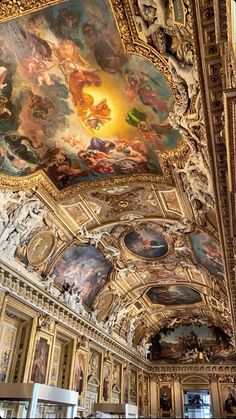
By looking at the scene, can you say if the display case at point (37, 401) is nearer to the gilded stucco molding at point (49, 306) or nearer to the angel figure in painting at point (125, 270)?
the gilded stucco molding at point (49, 306)

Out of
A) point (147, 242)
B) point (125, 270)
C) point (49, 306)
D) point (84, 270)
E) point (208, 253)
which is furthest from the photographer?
point (125, 270)

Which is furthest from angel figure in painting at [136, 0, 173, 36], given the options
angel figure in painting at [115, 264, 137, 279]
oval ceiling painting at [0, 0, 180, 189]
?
angel figure in painting at [115, 264, 137, 279]

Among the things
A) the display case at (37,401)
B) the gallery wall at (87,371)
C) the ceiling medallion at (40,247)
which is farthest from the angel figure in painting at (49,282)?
the display case at (37,401)

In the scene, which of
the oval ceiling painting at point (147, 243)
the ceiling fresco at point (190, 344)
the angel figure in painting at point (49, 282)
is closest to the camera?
the angel figure in painting at point (49, 282)

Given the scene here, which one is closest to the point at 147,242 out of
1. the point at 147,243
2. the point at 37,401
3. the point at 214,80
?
the point at 147,243

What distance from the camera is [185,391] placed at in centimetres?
2820

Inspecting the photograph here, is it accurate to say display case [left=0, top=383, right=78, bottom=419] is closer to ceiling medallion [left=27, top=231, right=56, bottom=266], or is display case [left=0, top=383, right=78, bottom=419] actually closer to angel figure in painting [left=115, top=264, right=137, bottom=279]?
ceiling medallion [left=27, top=231, right=56, bottom=266]

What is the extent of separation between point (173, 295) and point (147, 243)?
26.5 feet

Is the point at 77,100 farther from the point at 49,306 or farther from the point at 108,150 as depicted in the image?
the point at 49,306

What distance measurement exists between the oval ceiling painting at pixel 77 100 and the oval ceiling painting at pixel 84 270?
16.1 feet

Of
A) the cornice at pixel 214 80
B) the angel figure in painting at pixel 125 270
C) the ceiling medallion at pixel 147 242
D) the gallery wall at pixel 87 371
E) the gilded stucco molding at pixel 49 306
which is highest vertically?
the ceiling medallion at pixel 147 242

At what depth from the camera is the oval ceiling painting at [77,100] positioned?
7656 millimetres

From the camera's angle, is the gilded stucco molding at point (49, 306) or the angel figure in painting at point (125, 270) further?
the angel figure in painting at point (125, 270)

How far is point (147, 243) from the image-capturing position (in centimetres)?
1708
